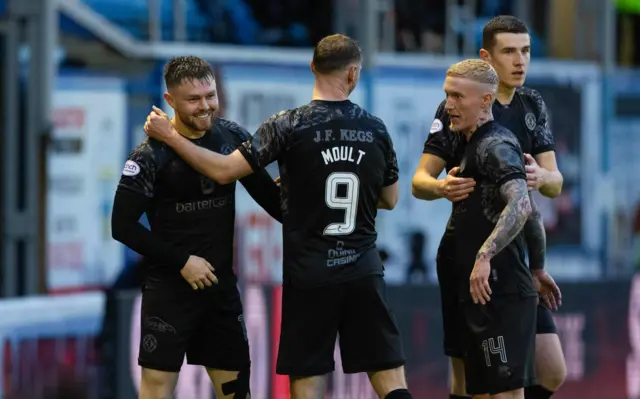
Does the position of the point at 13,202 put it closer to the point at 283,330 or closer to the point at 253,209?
the point at 253,209

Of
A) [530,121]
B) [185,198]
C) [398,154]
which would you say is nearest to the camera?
[185,198]

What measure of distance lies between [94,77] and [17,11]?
1.37m

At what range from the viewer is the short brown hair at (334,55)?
7215 mm

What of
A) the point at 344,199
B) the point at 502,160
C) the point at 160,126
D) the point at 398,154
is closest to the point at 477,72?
the point at 502,160

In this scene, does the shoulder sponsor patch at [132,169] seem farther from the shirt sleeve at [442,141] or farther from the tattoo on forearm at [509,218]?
the tattoo on forearm at [509,218]

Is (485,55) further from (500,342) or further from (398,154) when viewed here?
(398,154)

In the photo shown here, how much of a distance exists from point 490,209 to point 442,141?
23.1 inches

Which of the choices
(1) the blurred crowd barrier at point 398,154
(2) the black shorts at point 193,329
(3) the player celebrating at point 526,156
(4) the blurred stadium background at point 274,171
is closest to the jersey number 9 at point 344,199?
(3) the player celebrating at point 526,156

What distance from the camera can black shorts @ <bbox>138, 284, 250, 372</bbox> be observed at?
7.53 m

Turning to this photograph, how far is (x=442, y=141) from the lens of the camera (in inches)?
306

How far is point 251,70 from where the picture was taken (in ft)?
50.6

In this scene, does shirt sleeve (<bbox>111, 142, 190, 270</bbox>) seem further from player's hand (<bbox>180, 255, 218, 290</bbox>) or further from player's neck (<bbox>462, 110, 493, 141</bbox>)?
player's neck (<bbox>462, 110, 493, 141</bbox>)

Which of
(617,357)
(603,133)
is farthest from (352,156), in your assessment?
(603,133)

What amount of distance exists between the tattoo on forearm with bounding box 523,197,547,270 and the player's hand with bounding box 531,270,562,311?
1.8 inches
